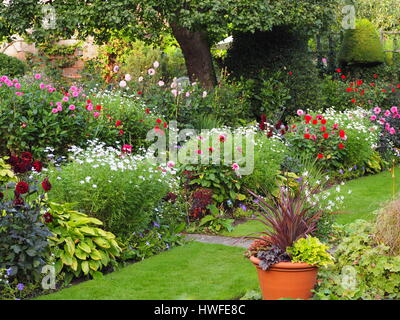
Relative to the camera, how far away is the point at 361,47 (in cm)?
1356

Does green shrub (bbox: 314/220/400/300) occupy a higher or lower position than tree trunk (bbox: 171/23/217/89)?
lower

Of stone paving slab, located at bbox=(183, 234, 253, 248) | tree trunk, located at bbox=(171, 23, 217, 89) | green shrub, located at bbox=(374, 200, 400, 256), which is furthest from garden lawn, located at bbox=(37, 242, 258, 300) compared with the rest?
tree trunk, located at bbox=(171, 23, 217, 89)

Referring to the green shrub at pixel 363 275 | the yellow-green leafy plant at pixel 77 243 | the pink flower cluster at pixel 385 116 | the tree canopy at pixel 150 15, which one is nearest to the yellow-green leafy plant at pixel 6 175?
the yellow-green leafy plant at pixel 77 243

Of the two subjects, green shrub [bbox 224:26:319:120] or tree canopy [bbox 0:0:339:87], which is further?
green shrub [bbox 224:26:319:120]

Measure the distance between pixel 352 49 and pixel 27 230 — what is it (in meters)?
11.1

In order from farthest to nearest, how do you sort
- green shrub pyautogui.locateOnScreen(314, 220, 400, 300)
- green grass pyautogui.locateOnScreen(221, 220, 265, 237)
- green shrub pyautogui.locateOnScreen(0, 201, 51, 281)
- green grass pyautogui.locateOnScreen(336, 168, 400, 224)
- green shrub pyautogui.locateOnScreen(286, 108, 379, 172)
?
green shrub pyautogui.locateOnScreen(286, 108, 379, 172) < green grass pyautogui.locateOnScreen(336, 168, 400, 224) < green grass pyautogui.locateOnScreen(221, 220, 265, 237) < green shrub pyautogui.locateOnScreen(0, 201, 51, 281) < green shrub pyautogui.locateOnScreen(314, 220, 400, 300)

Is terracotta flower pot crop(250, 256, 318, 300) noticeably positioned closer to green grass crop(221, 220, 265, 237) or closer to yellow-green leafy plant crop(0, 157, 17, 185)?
green grass crop(221, 220, 265, 237)

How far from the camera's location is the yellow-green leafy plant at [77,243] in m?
4.55

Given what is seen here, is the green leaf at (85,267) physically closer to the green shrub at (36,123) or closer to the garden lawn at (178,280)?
the garden lawn at (178,280)

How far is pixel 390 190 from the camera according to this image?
26.2ft

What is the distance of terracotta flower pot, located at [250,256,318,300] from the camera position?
387 centimetres

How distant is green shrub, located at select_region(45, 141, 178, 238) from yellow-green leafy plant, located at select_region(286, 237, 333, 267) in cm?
173

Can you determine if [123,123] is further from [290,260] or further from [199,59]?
[290,260]
